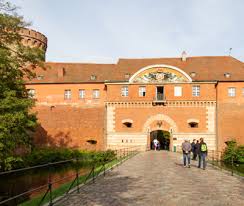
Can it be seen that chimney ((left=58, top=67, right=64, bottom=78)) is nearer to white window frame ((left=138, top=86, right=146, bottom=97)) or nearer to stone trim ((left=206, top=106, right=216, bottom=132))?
white window frame ((left=138, top=86, right=146, bottom=97))

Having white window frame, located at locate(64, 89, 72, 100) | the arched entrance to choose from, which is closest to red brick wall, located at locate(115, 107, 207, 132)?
the arched entrance

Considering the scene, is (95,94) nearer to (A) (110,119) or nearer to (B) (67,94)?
(B) (67,94)

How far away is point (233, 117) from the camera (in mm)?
37469

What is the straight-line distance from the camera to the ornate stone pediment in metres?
37.8

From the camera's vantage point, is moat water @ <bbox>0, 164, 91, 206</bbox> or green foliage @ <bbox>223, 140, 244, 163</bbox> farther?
green foliage @ <bbox>223, 140, 244, 163</bbox>

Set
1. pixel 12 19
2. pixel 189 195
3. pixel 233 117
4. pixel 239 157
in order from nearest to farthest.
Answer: pixel 189 195 < pixel 12 19 < pixel 239 157 < pixel 233 117

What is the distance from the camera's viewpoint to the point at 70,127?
40156 millimetres

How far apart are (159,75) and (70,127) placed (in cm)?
1097

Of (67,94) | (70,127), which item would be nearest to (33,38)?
(67,94)

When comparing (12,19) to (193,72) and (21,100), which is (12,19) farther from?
(193,72)

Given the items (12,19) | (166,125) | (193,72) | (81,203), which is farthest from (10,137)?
(193,72)

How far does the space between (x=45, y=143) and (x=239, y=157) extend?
19931 mm

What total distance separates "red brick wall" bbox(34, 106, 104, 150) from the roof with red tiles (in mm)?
3273

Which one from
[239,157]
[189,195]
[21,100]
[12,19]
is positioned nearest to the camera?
[189,195]
